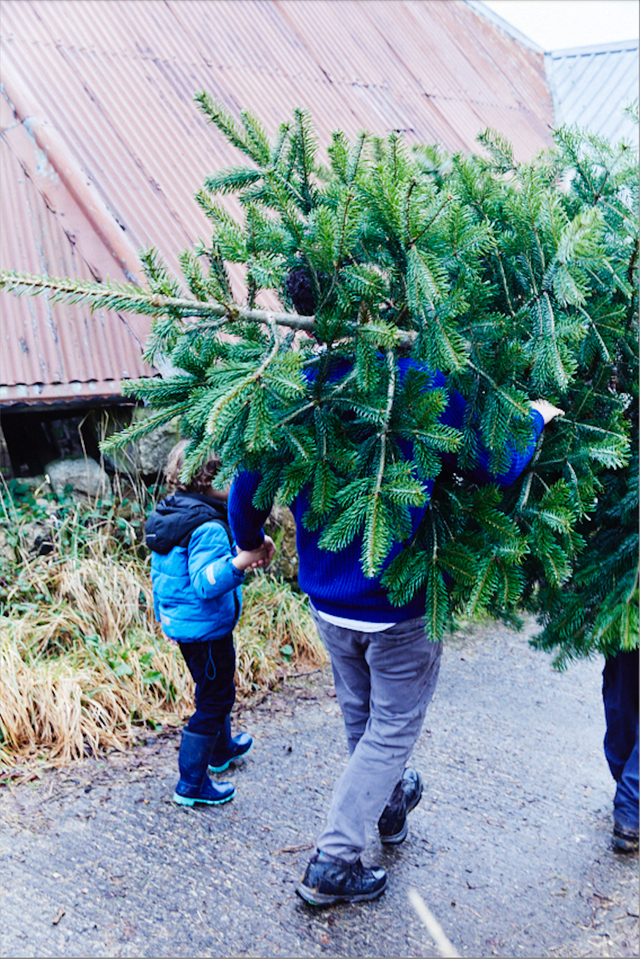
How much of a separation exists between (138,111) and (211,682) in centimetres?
483

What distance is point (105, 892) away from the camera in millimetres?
2947

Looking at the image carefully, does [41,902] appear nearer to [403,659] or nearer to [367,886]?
[367,886]

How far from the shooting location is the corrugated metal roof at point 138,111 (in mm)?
5250

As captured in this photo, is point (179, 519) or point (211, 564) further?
point (179, 519)

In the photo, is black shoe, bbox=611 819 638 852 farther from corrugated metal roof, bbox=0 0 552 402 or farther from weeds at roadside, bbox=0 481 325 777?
corrugated metal roof, bbox=0 0 552 402

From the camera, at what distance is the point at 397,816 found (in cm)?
321

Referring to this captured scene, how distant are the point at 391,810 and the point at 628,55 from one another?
1217cm

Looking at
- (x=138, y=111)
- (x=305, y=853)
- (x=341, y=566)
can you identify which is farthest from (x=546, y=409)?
(x=138, y=111)

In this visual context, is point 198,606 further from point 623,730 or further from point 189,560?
point 623,730

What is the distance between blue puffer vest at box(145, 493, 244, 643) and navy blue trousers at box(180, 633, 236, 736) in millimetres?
66

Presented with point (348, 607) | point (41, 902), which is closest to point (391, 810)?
point (348, 607)

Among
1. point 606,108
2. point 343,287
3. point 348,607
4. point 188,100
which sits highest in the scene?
point 606,108

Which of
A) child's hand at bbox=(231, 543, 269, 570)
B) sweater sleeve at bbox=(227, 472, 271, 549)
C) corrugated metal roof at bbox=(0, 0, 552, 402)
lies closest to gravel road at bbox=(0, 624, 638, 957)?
child's hand at bbox=(231, 543, 269, 570)

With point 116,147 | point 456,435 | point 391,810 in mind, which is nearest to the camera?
point 456,435
